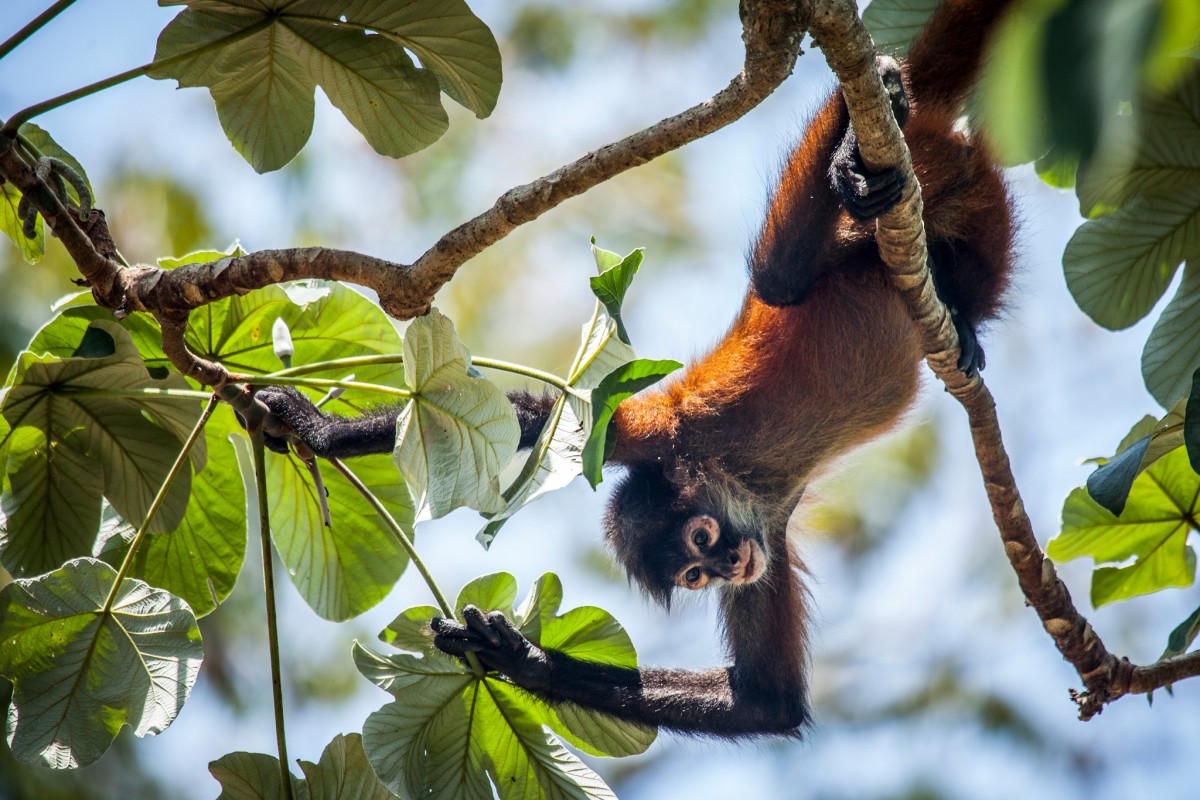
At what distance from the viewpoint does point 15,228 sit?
2.61m

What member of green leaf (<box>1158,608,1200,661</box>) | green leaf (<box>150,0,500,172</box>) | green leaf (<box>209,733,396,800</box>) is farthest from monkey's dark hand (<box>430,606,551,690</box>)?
green leaf (<box>1158,608,1200,661</box>)

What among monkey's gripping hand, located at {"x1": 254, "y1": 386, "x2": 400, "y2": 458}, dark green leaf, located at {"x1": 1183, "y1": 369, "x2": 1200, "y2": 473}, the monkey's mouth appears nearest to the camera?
dark green leaf, located at {"x1": 1183, "y1": 369, "x2": 1200, "y2": 473}

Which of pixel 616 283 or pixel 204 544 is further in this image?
pixel 204 544

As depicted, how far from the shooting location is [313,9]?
221 centimetres

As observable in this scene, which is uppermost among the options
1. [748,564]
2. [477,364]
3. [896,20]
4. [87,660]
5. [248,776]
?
[896,20]

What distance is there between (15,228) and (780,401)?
282 cm

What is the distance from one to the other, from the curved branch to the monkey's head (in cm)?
226

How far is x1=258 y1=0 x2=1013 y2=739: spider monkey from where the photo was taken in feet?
11.3

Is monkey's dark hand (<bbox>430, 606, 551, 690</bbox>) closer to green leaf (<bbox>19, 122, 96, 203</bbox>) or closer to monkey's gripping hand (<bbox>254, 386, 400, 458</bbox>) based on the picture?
monkey's gripping hand (<bbox>254, 386, 400, 458</bbox>)

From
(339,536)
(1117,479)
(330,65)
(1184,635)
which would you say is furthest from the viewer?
(339,536)

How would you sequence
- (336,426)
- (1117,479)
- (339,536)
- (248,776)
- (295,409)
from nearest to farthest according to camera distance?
(1117,479), (248,776), (339,536), (336,426), (295,409)

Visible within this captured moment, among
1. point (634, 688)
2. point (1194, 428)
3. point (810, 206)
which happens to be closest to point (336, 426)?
point (634, 688)

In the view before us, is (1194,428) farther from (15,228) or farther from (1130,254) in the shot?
(15,228)

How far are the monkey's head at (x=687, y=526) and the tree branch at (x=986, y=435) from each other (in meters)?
1.18
